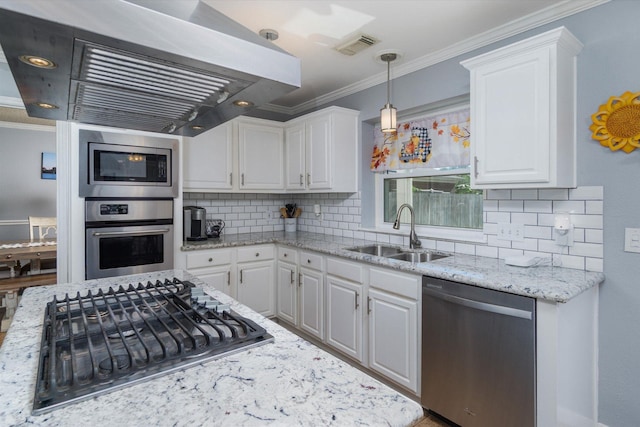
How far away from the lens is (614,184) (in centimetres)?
183

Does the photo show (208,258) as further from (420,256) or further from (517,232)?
(517,232)

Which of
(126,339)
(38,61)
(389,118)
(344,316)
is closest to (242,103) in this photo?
(38,61)

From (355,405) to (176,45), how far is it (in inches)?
34.0

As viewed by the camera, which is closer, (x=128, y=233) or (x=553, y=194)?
(x=553, y=194)

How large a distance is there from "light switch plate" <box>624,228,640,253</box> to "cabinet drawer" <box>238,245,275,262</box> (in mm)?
Answer: 2665

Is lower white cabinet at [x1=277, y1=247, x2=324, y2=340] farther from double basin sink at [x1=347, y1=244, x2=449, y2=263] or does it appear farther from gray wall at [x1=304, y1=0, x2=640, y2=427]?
gray wall at [x1=304, y1=0, x2=640, y2=427]

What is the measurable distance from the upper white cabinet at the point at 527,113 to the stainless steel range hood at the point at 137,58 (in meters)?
1.50

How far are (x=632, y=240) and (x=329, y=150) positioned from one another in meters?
2.22

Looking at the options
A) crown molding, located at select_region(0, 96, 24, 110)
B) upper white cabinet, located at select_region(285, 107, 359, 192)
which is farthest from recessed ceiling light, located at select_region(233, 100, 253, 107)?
crown molding, located at select_region(0, 96, 24, 110)

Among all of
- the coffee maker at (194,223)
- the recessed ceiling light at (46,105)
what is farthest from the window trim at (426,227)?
the recessed ceiling light at (46,105)

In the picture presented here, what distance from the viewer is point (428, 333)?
2.03 meters

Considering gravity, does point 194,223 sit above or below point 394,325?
above

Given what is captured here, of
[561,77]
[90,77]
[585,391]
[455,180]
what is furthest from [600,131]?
[90,77]

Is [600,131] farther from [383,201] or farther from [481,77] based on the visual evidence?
[383,201]
